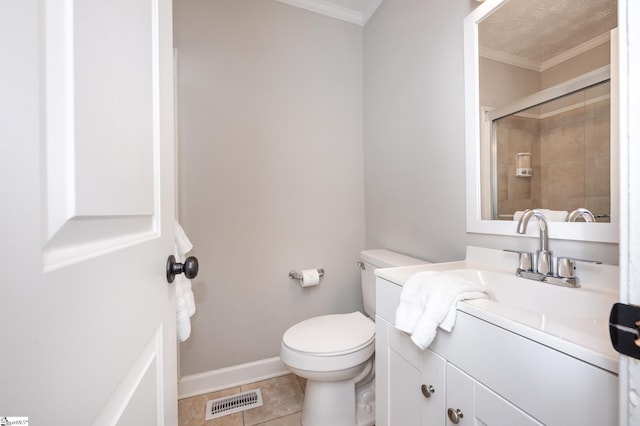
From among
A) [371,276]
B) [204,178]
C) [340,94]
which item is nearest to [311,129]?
[340,94]

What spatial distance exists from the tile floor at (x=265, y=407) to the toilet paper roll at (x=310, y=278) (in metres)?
0.61

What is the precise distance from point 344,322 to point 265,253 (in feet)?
2.13

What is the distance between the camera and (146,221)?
0.48m

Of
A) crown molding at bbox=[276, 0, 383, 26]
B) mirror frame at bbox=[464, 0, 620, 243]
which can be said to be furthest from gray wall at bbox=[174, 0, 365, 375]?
mirror frame at bbox=[464, 0, 620, 243]

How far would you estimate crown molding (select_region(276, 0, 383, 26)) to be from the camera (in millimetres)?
1693

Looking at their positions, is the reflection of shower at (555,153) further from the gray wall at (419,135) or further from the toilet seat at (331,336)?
the toilet seat at (331,336)

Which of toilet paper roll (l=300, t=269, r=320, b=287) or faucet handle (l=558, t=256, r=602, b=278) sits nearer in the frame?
faucet handle (l=558, t=256, r=602, b=278)

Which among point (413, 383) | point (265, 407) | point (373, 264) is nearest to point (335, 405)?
point (265, 407)

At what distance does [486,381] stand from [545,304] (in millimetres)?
343

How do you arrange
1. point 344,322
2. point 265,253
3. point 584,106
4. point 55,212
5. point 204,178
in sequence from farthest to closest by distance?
point 265,253 → point 204,178 → point 344,322 → point 584,106 → point 55,212

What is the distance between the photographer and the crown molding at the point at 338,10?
1.69 metres

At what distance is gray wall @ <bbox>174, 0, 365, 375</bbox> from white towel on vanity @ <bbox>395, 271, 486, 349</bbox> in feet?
3.49

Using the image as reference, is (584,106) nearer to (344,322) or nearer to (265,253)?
(344,322)

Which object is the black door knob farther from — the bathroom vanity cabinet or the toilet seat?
the toilet seat
